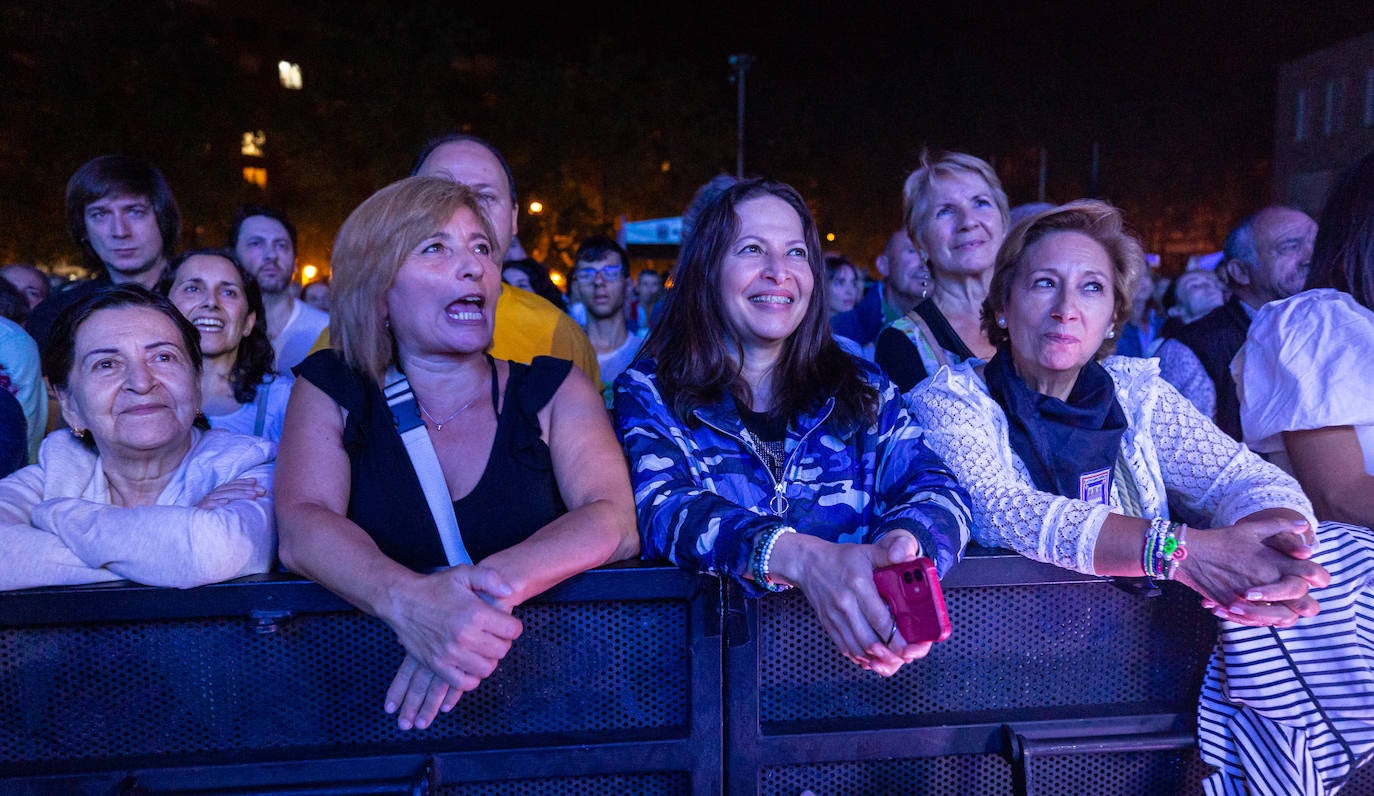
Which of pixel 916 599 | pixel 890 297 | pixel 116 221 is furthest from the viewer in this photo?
pixel 890 297

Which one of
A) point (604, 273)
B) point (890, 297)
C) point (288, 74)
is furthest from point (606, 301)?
point (288, 74)

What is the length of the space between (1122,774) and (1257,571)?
0.57 m

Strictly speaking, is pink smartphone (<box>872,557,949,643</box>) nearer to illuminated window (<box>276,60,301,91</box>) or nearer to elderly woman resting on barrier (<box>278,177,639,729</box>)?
elderly woman resting on barrier (<box>278,177,639,729</box>)

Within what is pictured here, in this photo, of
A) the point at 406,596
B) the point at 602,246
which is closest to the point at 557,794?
the point at 406,596

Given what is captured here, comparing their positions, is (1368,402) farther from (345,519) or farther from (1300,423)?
(345,519)

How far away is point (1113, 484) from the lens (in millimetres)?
2346

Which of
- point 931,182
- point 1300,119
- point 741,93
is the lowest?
point 931,182

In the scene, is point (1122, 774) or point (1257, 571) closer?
point (1257, 571)

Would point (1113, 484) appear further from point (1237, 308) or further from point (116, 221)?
point (116, 221)

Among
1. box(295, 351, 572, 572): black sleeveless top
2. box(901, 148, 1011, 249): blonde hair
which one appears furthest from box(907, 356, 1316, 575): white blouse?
box(901, 148, 1011, 249): blonde hair

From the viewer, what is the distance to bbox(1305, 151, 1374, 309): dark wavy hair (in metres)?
2.56

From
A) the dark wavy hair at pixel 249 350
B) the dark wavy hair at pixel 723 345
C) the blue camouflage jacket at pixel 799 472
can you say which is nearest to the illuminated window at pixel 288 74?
the dark wavy hair at pixel 249 350

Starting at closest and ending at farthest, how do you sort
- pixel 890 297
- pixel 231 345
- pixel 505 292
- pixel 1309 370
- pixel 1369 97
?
pixel 1309 370
pixel 231 345
pixel 505 292
pixel 890 297
pixel 1369 97

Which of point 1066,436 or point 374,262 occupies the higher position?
point 374,262
